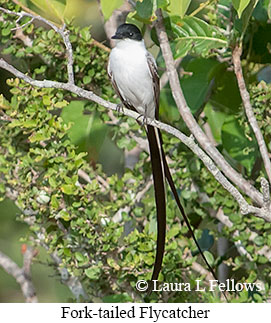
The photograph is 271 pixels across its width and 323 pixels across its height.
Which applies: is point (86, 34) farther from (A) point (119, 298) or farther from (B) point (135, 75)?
(A) point (119, 298)

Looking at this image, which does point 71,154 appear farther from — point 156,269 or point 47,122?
point 156,269

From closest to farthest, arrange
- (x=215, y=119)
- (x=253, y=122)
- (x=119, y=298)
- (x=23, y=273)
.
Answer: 1. (x=253, y=122)
2. (x=119, y=298)
3. (x=215, y=119)
4. (x=23, y=273)

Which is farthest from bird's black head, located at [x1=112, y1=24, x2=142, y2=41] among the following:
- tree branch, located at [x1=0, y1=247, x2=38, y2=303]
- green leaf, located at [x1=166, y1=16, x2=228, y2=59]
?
tree branch, located at [x1=0, y1=247, x2=38, y2=303]

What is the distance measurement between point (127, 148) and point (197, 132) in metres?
0.34

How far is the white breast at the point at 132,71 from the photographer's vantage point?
2.14 metres

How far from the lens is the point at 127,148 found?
2.09 m

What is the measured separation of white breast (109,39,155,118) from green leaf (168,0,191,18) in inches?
9.6

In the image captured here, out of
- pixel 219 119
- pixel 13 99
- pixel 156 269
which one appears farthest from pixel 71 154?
pixel 219 119

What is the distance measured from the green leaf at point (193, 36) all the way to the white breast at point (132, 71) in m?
0.21

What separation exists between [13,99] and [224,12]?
2.16ft

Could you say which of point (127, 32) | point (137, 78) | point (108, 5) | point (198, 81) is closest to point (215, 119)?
point (198, 81)

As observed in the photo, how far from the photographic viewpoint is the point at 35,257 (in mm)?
2426

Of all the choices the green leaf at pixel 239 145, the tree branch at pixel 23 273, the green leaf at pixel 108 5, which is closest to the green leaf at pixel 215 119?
the green leaf at pixel 239 145

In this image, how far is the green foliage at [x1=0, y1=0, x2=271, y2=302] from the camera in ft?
6.34
